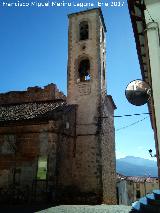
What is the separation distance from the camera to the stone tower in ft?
63.0

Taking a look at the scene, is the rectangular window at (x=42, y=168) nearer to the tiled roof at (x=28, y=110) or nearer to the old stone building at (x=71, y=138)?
the old stone building at (x=71, y=138)

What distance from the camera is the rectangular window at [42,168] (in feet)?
54.7

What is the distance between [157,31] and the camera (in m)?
6.75

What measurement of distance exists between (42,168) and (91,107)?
6.50m

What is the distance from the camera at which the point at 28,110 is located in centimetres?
2172

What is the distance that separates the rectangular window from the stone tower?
3201 millimetres

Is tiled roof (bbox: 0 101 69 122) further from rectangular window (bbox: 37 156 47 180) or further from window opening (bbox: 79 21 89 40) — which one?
window opening (bbox: 79 21 89 40)

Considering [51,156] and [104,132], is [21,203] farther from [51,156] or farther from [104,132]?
[104,132]

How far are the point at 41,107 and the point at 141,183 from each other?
109ft

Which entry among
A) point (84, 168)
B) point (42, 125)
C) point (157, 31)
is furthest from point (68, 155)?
point (157, 31)

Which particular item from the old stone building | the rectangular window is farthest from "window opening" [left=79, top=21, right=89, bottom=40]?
the rectangular window

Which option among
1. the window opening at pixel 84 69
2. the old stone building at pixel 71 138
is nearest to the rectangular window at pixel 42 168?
the old stone building at pixel 71 138

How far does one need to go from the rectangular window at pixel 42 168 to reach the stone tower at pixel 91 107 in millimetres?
3201

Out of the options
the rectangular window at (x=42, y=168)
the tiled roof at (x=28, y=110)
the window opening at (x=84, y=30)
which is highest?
the window opening at (x=84, y=30)
